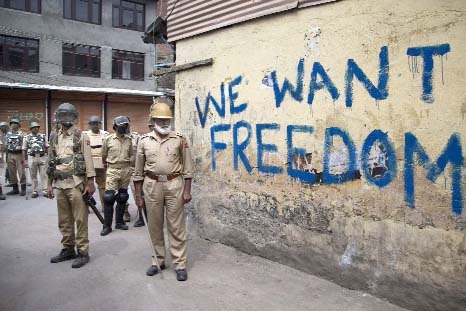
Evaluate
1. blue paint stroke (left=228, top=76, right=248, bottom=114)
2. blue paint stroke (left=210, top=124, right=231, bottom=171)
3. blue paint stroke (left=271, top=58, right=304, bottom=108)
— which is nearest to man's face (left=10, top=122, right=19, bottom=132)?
blue paint stroke (left=210, top=124, right=231, bottom=171)

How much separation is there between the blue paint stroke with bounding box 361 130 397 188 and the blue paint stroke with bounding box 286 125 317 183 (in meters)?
0.64

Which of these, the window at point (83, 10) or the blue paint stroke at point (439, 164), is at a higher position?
the window at point (83, 10)

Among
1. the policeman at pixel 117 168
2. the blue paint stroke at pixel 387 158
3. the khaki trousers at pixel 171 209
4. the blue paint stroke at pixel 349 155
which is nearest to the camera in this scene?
the blue paint stroke at pixel 387 158

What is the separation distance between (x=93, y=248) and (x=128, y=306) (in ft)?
6.98

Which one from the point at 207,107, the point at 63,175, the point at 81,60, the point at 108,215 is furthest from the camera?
the point at 81,60

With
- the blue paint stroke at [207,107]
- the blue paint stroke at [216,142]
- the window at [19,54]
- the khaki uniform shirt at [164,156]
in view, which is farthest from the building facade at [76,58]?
the khaki uniform shirt at [164,156]

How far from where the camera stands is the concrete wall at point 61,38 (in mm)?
20969

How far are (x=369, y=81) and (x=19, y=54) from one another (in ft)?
74.2

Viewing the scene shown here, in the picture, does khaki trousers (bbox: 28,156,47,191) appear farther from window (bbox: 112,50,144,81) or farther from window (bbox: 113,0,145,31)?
window (bbox: 113,0,145,31)

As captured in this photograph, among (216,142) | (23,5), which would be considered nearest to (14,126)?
(216,142)

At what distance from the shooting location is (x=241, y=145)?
501 cm

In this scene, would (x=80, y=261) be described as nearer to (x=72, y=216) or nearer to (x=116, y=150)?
(x=72, y=216)

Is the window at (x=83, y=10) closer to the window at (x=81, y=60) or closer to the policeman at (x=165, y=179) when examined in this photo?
the window at (x=81, y=60)

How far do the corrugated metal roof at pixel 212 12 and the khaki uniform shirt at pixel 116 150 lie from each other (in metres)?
2.03
